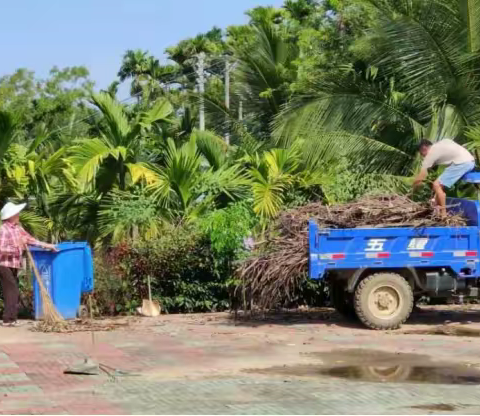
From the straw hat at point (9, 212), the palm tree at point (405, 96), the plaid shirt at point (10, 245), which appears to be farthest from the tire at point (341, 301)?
the straw hat at point (9, 212)

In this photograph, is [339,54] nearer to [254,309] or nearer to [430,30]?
[430,30]

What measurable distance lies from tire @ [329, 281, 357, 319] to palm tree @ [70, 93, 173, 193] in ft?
12.8

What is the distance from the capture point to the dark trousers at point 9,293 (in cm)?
1225

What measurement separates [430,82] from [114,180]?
6143 mm

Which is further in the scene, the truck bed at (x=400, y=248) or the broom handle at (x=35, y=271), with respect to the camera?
the broom handle at (x=35, y=271)

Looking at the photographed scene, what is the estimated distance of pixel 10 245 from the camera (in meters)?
12.3

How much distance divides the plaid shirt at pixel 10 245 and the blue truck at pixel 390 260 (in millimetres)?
4186

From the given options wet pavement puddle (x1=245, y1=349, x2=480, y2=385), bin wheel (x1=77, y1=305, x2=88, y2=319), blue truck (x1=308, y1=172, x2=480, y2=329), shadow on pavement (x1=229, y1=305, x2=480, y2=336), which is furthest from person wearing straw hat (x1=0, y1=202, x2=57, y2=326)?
wet pavement puddle (x1=245, y1=349, x2=480, y2=385)

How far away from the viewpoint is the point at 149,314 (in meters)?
13.5

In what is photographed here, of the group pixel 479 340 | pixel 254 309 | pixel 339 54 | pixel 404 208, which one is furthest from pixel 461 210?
pixel 339 54

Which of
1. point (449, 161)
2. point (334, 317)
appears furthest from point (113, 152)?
point (449, 161)

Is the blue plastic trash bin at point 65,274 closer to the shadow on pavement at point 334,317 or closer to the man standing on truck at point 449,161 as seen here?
the shadow on pavement at point 334,317

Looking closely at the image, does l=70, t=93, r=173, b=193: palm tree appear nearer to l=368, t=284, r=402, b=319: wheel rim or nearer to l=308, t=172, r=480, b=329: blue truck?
l=308, t=172, r=480, b=329: blue truck

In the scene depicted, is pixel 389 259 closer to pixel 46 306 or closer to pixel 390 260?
pixel 390 260
